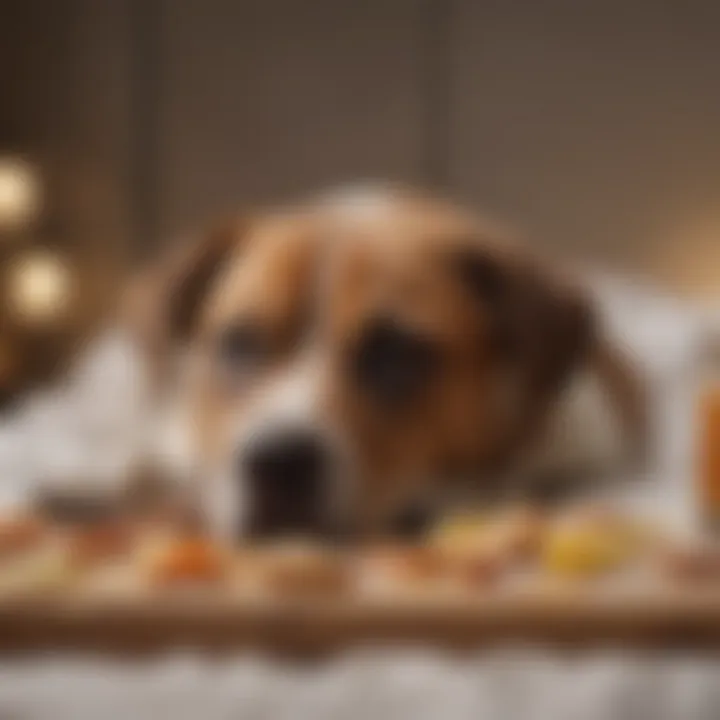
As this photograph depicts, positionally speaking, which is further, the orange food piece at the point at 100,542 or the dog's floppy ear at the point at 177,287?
the dog's floppy ear at the point at 177,287

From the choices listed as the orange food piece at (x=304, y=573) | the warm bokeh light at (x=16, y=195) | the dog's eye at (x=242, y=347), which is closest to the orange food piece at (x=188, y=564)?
the orange food piece at (x=304, y=573)

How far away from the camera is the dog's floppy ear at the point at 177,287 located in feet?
2.57

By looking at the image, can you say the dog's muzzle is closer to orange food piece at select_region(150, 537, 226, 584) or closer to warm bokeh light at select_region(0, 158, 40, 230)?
orange food piece at select_region(150, 537, 226, 584)

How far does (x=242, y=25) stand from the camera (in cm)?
79

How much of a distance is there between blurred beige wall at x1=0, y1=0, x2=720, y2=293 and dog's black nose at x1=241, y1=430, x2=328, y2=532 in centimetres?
16

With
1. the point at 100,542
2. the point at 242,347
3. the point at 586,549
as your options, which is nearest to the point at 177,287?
the point at 242,347

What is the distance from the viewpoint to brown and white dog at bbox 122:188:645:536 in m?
0.71

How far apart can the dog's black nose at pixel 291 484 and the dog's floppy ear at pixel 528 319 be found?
13cm

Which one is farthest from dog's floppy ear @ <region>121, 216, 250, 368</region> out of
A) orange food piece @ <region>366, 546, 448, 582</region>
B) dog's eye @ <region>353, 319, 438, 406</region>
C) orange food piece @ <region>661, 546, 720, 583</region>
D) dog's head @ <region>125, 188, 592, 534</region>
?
orange food piece @ <region>661, 546, 720, 583</region>

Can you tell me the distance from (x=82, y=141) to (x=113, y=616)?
13.4 inches

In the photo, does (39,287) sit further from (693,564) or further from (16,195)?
(693,564)

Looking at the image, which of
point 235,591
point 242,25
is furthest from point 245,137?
point 235,591

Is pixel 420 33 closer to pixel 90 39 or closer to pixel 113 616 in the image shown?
pixel 90 39

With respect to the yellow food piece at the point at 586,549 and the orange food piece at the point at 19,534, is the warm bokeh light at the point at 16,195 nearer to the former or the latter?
the orange food piece at the point at 19,534
